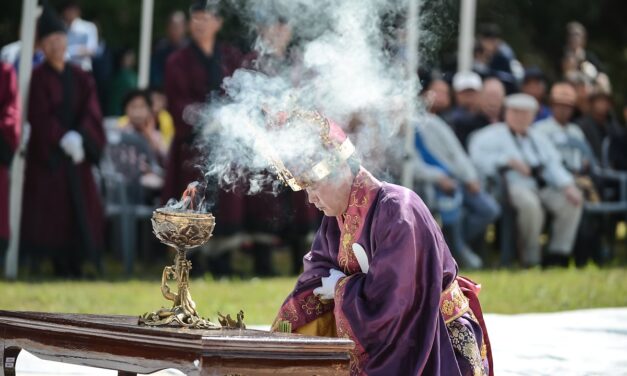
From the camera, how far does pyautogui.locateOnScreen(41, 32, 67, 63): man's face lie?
10.8 metres

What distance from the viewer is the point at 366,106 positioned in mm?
6137

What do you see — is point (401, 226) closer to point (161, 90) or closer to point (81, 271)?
point (81, 271)

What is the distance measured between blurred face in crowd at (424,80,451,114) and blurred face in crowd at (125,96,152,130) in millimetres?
2601

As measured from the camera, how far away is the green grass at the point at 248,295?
8.75 metres

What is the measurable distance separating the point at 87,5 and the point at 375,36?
11.8 m

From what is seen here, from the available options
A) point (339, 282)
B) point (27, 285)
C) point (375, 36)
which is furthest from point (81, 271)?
point (339, 282)

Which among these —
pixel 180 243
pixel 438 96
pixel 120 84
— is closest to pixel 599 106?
pixel 438 96

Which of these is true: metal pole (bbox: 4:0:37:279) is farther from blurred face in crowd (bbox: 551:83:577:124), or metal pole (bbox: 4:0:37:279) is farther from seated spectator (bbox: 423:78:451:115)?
blurred face in crowd (bbox: 551:83:577:124)

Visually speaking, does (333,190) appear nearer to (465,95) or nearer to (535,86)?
(465,95)

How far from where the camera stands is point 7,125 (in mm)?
10227

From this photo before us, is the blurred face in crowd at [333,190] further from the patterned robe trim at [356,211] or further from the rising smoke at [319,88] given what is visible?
Answer: the rising smoke at [319,88]

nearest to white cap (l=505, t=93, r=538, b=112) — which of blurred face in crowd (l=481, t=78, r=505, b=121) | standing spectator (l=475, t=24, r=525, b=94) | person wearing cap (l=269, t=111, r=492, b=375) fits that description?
blurred face in crowd (l=481, t=78, r=505, b=121)

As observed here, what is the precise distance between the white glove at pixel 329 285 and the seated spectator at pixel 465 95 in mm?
7457

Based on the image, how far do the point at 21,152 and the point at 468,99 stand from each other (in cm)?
454
